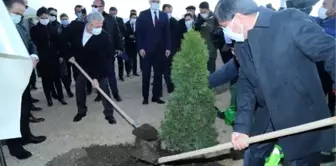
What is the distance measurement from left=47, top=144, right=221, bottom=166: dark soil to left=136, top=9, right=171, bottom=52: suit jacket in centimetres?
315

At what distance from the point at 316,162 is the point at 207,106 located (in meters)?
1.81

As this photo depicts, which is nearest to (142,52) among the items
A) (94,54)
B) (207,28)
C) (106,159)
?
(94,54)

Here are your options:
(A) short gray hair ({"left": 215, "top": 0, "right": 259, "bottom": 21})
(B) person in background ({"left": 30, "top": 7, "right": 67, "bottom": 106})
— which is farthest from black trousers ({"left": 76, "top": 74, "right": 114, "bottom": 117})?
(A) short gray hair ({"left": 215, "top": 0, "right": 259, "bottom": 21})

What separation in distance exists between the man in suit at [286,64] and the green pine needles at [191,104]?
156 cm

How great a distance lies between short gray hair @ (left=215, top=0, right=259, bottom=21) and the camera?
2539 mm

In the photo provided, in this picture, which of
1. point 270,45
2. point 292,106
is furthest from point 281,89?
point 270,45

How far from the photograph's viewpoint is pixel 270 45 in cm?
257

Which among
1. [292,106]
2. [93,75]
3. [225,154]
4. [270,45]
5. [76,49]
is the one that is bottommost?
[225,154]

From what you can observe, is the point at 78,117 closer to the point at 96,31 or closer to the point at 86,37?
the point at 86,37

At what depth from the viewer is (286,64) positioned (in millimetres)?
2521

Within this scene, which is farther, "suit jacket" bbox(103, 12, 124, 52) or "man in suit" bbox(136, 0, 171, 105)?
"suit jacket" bbox(103, 12, 124, 52)

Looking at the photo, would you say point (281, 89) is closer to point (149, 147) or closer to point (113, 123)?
point (149, 147)

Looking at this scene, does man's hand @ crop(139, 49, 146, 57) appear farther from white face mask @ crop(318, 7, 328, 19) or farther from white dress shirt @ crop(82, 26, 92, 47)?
white face mask @ crop(318, 7, 328, 19)

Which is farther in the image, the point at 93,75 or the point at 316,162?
the point at 93,75
